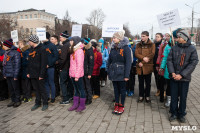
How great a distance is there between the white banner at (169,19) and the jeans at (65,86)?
3251mm

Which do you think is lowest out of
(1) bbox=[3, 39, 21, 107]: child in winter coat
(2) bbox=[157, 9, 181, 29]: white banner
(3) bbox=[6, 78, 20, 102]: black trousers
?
(3) bbox=[6, 78, 20, 102]: black trousers

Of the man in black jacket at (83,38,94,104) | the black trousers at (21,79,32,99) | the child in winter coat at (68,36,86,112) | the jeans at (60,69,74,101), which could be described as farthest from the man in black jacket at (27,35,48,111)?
the man in black jacket at (83,38,94,104)

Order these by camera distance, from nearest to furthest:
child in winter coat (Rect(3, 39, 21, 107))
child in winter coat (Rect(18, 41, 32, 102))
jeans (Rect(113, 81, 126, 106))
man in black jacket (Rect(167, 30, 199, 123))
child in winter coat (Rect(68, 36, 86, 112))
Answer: man in black jacket (Rect(167, 30, 199, 123)) < jeans (Rect(113, 81, 126, 106)) < child in winter coat (Rect(68, 36, 86, 112)) < child in winter coat (Rect(3, 39, 21, 107)) < child in winter coat (Rect(18, 41, 32, 102))

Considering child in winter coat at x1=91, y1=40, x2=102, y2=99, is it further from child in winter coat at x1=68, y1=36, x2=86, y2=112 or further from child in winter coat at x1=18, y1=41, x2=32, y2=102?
child in winter coat at x1=18, y1=41, x2=32, y2=102

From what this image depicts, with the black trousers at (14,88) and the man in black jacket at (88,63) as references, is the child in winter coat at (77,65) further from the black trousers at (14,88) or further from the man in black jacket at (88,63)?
the black trousers at (14,88)

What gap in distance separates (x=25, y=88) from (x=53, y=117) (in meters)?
2.06

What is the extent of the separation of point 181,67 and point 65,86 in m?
3.28

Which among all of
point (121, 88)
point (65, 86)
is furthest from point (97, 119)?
point (65, 86)

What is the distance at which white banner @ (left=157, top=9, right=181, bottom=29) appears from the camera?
16.0ft

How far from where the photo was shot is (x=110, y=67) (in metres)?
4.46

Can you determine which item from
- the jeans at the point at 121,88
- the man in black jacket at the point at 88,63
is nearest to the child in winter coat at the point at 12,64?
the man in black jacket at the point at 88,63

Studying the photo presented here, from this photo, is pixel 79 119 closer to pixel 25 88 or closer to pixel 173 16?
pixel 25 88

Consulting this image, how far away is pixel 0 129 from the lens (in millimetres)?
3912

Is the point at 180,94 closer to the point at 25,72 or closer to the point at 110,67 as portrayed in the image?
the point at 110,67
